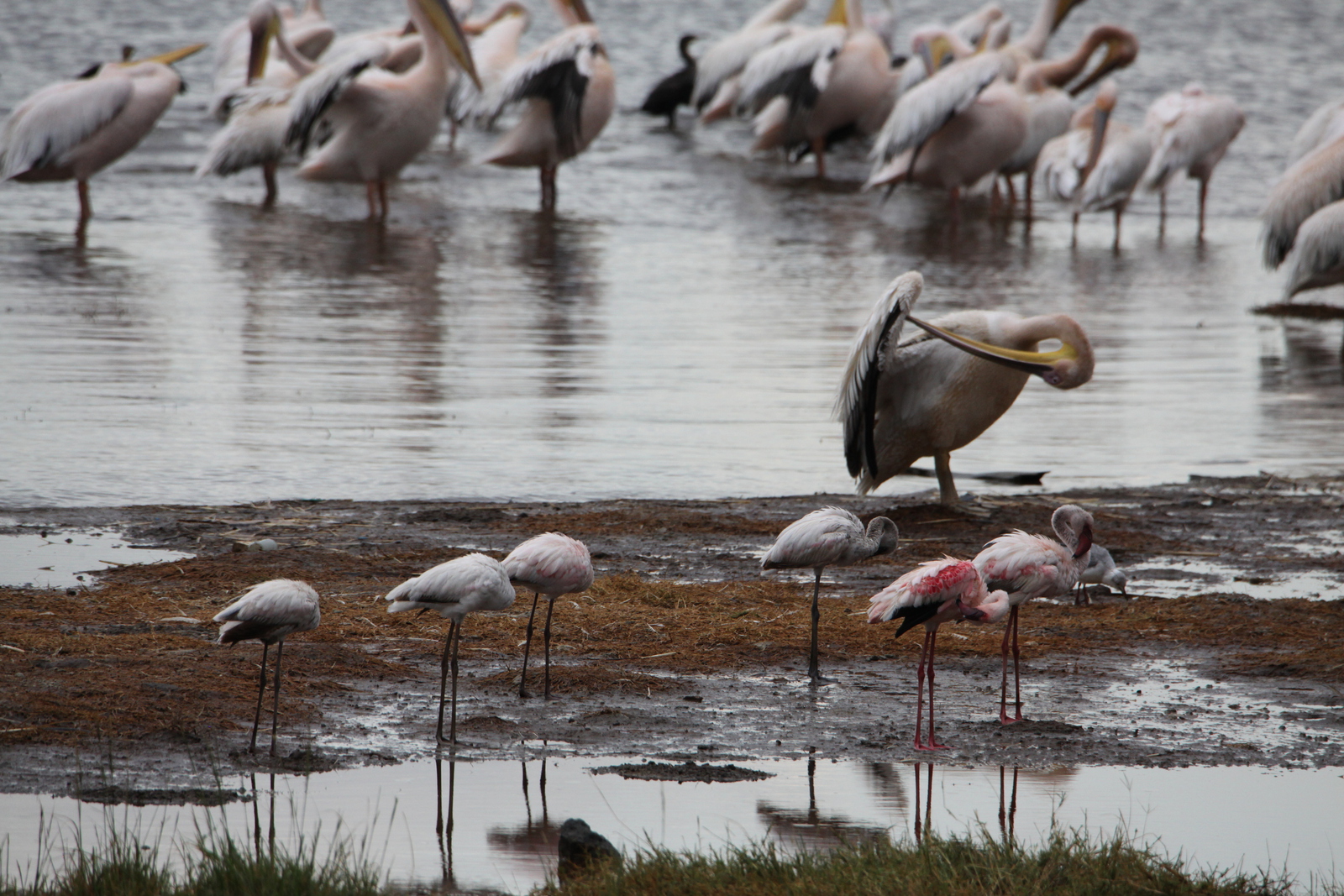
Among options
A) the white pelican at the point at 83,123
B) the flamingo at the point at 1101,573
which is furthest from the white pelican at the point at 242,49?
the flamingo at the point at 1101,573

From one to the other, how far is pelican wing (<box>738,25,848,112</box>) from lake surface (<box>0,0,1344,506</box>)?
1145 millimetres

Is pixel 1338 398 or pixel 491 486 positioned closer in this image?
pixel 491 486

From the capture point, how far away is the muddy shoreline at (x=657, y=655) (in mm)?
4598

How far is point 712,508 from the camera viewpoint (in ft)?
25.3

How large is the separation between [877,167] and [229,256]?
287 inches

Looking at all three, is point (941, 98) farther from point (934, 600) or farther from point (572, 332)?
point (934, 600)

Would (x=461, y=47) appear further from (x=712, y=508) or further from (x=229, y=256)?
(x=712, y=508)

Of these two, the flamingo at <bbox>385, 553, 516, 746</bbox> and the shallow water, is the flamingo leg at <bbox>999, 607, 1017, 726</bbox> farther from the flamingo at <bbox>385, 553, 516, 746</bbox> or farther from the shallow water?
the flamingo at <bbox>385, 553, 516, 746</bbox>

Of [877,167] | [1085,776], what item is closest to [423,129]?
[877,167]

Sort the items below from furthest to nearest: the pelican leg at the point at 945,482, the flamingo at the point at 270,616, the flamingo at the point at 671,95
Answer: the flamingo at the point at 671,95 → the pelican leg at the point at 945,482 → the flamingo at the point at 270,616

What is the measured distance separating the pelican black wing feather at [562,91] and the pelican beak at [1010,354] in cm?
1054

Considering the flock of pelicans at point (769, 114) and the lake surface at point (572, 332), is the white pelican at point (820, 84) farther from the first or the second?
the lake surface at point (572, 332)

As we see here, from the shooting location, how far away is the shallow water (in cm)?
385

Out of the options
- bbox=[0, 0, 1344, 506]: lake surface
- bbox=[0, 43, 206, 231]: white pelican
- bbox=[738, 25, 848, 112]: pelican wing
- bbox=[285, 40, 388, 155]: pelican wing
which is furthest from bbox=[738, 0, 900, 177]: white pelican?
bbox=[0, 43, 206, 231]: white pelican
